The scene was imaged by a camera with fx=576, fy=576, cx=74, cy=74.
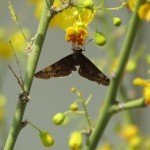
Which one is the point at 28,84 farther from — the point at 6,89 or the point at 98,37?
the point at 6,89

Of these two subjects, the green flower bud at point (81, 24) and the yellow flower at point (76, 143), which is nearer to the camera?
the green flower bud at point (81, 24)

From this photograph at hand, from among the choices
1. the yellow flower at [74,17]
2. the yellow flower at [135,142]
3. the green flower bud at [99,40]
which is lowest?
the yellow flower at [135,142]

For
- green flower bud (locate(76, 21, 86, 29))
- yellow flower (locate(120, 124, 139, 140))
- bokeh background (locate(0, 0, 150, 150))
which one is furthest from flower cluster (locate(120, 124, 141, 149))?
bokeh background (locate(0, 0, 150, 150))

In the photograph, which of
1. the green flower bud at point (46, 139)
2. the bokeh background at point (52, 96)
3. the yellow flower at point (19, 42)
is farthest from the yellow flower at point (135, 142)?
the bokeh background at point (52, 96)

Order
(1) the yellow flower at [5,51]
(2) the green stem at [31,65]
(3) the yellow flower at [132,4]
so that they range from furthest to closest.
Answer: (1) the yellow flower at [5,51] < (3) the yellow flower at [132,4] < (2) the green stem at [31,65]

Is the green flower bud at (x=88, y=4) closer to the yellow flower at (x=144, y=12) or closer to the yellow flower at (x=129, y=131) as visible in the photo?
the yellow flower at (x=144, y=12)

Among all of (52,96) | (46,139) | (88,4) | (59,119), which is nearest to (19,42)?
(59,119)

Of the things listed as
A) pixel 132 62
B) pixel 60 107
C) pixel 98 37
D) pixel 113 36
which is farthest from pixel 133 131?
pixel 60 107

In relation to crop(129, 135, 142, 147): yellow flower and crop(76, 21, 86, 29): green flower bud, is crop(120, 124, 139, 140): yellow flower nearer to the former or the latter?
crop(129, 135, 142, 147): yellow flower

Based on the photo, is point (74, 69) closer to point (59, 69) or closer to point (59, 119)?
point (59, 69)
